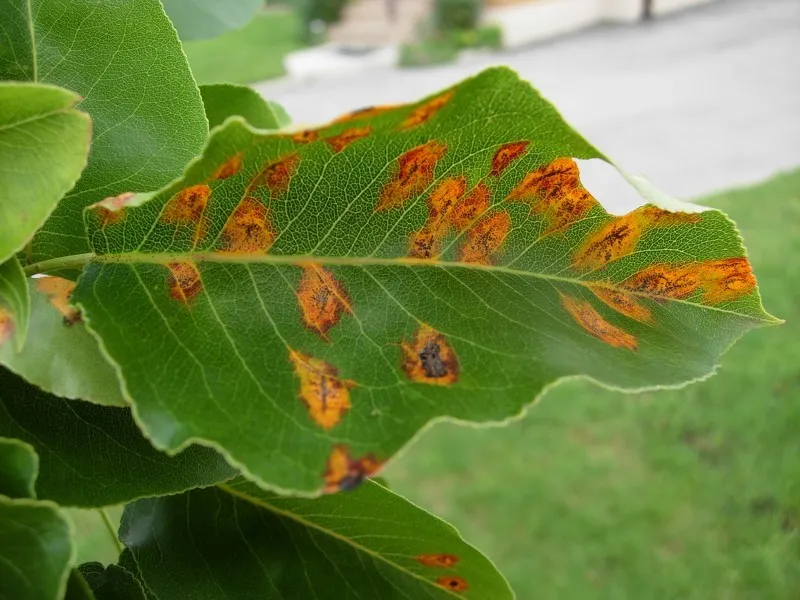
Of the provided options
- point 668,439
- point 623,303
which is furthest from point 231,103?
point 668,439

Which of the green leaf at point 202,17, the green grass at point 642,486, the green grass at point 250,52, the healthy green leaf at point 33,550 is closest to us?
the healthy green leaf at point 33,550

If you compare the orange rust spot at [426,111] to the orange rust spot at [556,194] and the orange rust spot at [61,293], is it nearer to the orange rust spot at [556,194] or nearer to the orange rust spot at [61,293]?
the orange rust spot at [556,194]

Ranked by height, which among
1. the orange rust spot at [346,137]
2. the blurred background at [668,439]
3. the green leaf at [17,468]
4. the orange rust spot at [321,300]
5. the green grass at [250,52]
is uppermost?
Answer: the orange rust spot at [346,137]

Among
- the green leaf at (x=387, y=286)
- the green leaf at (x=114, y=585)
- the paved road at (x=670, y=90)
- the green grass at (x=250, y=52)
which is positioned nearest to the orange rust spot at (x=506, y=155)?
the green leaf at (x=387, y=286)

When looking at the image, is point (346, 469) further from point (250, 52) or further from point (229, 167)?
point (250, 52)

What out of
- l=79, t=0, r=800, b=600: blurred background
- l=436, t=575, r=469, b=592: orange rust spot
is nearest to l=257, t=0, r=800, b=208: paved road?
l=79, t=0, r=800, b=600: blurred background

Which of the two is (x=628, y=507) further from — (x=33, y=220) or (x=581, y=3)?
(x=581, y=3)

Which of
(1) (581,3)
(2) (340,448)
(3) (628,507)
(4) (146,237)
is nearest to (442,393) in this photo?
(2) (340,448)
